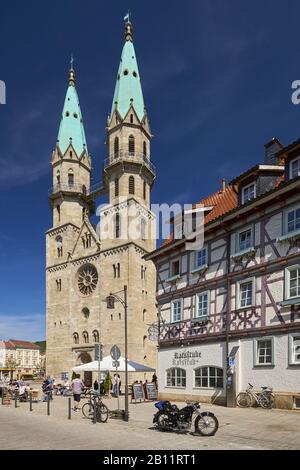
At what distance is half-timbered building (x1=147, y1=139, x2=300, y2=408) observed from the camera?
17281mm

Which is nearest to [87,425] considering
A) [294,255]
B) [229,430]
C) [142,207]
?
[229,430]

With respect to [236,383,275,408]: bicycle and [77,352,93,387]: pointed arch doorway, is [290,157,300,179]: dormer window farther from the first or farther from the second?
[77,352,93,387]: pointed arch doorway

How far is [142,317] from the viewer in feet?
152

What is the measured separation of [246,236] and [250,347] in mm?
4928

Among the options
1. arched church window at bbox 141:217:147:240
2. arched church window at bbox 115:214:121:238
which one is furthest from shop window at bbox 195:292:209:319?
arched church window at bbox 115:214:121:238

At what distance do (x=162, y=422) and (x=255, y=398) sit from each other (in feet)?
22.6

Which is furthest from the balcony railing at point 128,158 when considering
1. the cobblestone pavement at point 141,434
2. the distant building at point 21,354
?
the distant building at point 21,354

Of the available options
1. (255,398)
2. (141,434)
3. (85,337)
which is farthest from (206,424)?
(85,337)

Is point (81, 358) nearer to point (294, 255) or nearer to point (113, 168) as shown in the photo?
point (113, 168)

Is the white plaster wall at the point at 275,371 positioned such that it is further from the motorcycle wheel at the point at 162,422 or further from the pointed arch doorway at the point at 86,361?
the pointed arch doorway at the point at 86,361

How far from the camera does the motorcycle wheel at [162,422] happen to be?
40.1 ft

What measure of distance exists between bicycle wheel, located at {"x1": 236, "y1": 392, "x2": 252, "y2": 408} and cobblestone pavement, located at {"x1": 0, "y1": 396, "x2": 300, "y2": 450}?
144 cm

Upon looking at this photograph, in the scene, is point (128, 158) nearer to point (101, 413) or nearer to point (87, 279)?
point (87, 279)

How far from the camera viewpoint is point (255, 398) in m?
17.8
